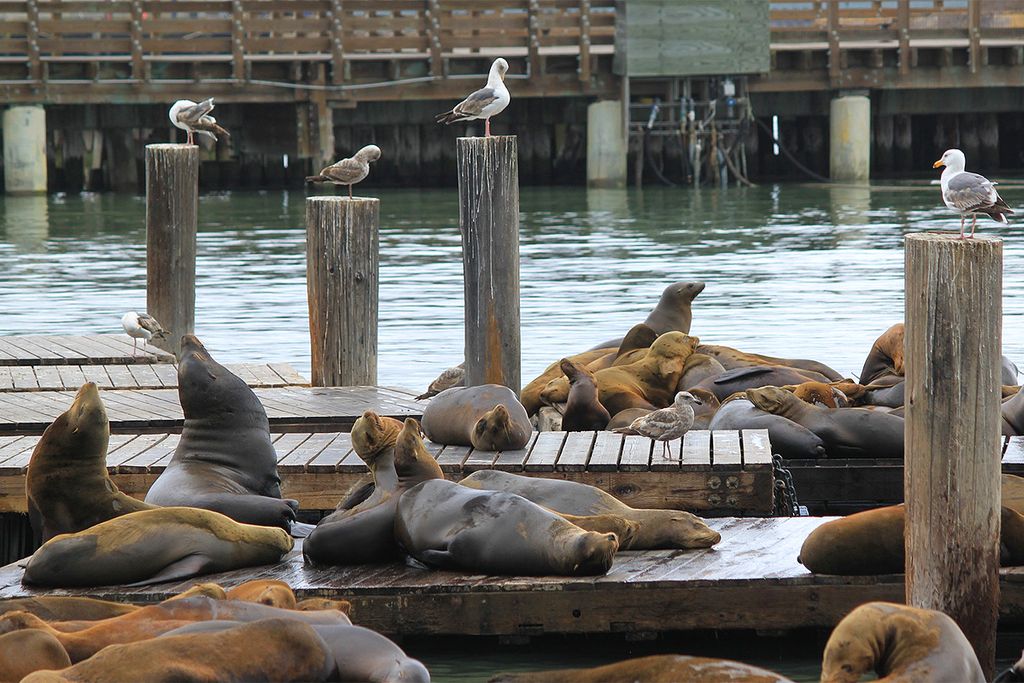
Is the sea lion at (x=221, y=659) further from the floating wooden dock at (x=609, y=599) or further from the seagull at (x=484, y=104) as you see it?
the seagull at (x=484, y=104)

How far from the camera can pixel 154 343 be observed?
38.2 ft

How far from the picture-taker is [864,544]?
604 cm

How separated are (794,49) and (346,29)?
26.6 ft

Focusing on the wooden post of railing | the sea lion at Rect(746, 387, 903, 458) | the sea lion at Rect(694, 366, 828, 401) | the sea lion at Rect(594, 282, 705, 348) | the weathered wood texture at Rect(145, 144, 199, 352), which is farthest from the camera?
the weathered wood texture at Rect(145, 144, 199, 352)

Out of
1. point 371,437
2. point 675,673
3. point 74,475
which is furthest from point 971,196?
point 74,475

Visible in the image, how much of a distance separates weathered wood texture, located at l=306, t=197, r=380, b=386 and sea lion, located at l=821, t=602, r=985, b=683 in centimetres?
561

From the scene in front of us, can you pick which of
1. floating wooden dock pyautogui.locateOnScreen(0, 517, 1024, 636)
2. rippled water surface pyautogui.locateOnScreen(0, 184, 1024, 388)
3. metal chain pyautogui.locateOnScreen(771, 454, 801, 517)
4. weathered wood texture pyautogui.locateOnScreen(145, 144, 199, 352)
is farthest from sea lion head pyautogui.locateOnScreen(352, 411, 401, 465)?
rippled water surface pyautogui.locateOnScreen(0, 184, 1024, 388)

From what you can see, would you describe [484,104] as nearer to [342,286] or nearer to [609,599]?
[342,286]

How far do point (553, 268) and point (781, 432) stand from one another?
11988 mm

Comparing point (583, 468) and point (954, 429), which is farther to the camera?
point (583, 468)

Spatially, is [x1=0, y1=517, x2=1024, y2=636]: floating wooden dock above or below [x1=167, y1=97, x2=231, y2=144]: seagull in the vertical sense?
below

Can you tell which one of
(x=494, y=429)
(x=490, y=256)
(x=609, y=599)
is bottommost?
(x=609, y=599)

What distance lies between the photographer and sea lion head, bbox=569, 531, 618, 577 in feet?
19.6

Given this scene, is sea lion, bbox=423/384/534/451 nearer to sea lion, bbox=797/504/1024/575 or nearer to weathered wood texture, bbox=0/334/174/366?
sea lion, bbox=797/504/1024/575
